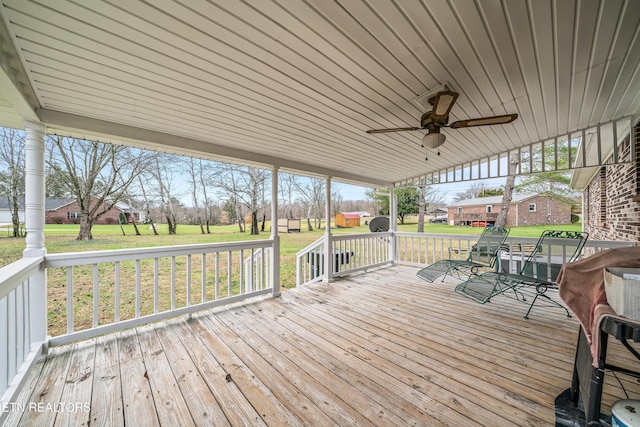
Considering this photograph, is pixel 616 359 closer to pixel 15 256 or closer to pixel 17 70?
pixel 17 70

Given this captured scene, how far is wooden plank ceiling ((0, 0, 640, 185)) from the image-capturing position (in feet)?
4.58

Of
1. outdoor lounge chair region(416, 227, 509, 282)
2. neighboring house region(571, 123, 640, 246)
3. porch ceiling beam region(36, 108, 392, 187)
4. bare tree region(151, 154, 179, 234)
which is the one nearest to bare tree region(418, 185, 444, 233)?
neighboring house region(571, 123, 640, 246)

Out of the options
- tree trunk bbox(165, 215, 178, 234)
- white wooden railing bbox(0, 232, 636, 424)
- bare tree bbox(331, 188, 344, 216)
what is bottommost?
white wooden railing bbox(0, 232, 636, 424)

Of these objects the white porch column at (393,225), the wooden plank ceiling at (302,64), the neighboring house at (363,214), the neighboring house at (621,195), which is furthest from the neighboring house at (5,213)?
the neighboring house at (621,195)

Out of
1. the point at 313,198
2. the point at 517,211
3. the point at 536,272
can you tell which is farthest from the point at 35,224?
the point at 517,211

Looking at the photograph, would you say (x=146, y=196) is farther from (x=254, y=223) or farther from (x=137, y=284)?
(x=254, y=223)

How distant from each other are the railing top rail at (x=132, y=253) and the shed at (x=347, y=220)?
240 centimetres

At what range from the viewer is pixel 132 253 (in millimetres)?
2727

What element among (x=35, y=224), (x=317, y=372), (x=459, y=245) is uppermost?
(x=35, y=224)

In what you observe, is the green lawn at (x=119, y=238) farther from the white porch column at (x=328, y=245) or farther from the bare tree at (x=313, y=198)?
the bare tree at (x=313, y=198)

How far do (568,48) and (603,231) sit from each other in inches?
210

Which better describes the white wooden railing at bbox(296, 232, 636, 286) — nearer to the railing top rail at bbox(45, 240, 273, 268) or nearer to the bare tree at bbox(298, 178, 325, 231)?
the bare tree at bbox(298, 178, 325, 231)

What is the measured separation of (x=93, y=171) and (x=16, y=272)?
84.1 inches

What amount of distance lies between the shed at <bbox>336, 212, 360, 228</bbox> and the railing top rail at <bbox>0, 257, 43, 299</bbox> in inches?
177
